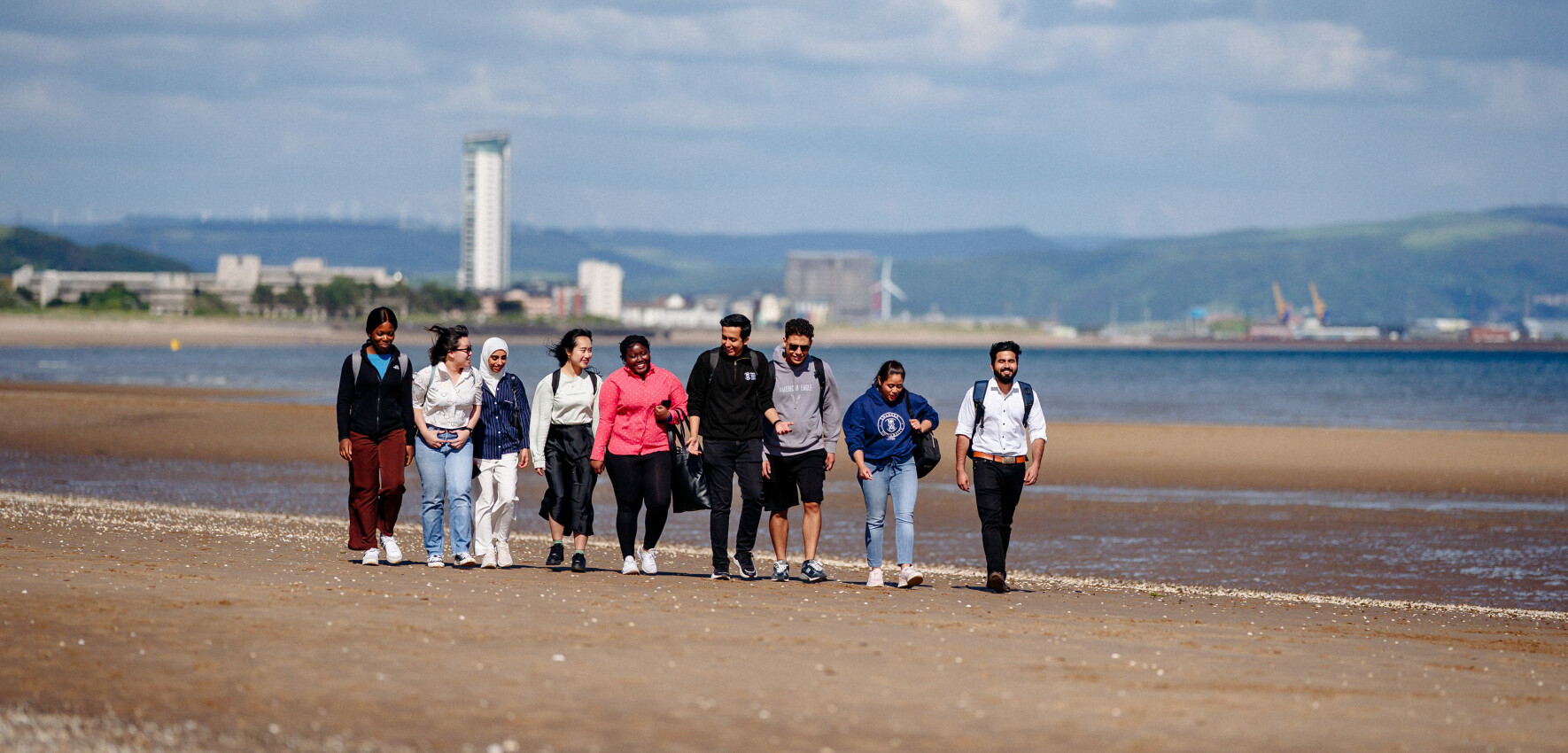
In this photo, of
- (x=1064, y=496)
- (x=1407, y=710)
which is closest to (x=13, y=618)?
(x=1407, y=710)

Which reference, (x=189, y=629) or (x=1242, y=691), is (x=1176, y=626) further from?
(x=189, y=629)

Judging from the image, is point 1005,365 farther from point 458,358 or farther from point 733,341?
point 458,358

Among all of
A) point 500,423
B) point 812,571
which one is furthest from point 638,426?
point 812,571

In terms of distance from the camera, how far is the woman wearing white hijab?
10.7 meters

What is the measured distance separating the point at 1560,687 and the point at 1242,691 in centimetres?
187

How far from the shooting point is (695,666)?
23.1 feet

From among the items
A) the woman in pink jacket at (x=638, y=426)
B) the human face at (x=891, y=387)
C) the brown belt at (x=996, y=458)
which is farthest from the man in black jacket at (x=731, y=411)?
the brown belt at (x=996, y=458)

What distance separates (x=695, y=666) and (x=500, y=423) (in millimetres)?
4156

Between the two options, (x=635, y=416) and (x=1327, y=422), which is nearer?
(x=635, y=416)

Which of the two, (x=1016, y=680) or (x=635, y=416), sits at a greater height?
(x=635, y=416)

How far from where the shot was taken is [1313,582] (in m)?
13.3

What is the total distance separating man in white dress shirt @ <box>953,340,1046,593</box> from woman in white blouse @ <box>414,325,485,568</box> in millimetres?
3540

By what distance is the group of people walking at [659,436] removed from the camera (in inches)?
409

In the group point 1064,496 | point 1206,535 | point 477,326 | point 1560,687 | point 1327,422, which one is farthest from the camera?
point 477,326
